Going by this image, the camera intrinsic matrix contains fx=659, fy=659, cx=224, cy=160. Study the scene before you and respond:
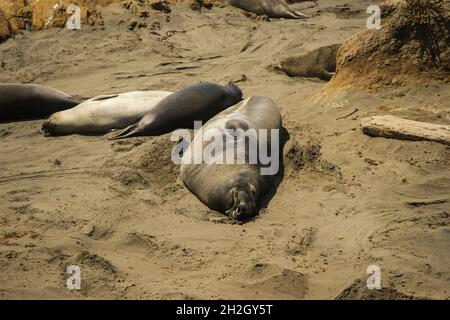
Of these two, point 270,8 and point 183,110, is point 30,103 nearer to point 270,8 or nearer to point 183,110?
point 183,110

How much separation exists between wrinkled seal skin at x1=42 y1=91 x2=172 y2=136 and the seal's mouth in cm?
235

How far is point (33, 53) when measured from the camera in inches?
389

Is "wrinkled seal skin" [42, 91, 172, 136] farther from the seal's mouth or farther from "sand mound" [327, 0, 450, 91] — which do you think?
the seal's mouth

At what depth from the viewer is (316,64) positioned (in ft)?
27.2

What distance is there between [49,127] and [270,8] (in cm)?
560

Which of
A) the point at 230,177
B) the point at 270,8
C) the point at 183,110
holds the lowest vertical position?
the point at 230,177

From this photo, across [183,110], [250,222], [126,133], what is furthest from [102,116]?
[250,222]

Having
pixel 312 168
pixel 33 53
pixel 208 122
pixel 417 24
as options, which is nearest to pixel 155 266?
pixel 312 168

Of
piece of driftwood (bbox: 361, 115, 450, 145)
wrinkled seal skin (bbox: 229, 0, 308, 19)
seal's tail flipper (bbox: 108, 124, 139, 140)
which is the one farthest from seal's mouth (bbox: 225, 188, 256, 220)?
wrinkled seal skin (bbox: 229, 0, 308, 19)

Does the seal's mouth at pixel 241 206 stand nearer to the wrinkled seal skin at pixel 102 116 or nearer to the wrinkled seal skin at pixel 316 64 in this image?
the wrinkled seal skin at pixel 102 116

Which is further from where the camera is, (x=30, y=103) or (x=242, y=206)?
(x=30, y=103)

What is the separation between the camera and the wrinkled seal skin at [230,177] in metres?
5.27

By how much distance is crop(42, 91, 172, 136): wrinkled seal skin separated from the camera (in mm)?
7332

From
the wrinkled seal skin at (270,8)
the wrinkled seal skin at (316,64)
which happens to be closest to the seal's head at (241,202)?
the wrinkled seal skin at (316,64)
